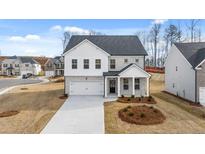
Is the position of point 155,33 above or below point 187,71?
above

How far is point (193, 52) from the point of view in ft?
83.5

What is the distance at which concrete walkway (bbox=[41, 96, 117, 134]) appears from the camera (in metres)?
14.7

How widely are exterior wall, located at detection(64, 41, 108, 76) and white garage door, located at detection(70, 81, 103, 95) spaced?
113cm

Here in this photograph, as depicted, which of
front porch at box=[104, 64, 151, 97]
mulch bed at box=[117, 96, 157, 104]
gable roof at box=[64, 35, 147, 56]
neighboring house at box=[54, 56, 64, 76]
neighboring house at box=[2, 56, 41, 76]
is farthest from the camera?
neighboring house at box=[2, 56, 41, 76]

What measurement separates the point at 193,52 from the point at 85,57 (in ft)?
38.2

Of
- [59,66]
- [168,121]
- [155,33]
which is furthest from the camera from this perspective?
[59,66]

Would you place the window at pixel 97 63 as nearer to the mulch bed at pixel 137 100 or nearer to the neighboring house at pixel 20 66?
the mulch bed at pixel 137 100

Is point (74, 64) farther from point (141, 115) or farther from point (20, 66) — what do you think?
point (20, 66)

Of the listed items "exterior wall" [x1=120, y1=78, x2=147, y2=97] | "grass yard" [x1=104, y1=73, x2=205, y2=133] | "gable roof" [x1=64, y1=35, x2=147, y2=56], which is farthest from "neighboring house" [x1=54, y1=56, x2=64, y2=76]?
"grass yard" [x1=104, y1=73, x2=205, y2=133]

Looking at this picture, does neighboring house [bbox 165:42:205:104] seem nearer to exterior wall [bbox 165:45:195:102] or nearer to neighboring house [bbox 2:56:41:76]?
exterior wall [bbox 165:45:195:102]

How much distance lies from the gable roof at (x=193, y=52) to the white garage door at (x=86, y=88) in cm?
964

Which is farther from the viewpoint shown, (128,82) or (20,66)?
(20,66)

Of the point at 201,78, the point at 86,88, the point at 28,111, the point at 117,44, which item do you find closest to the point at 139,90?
the point at 86,88
